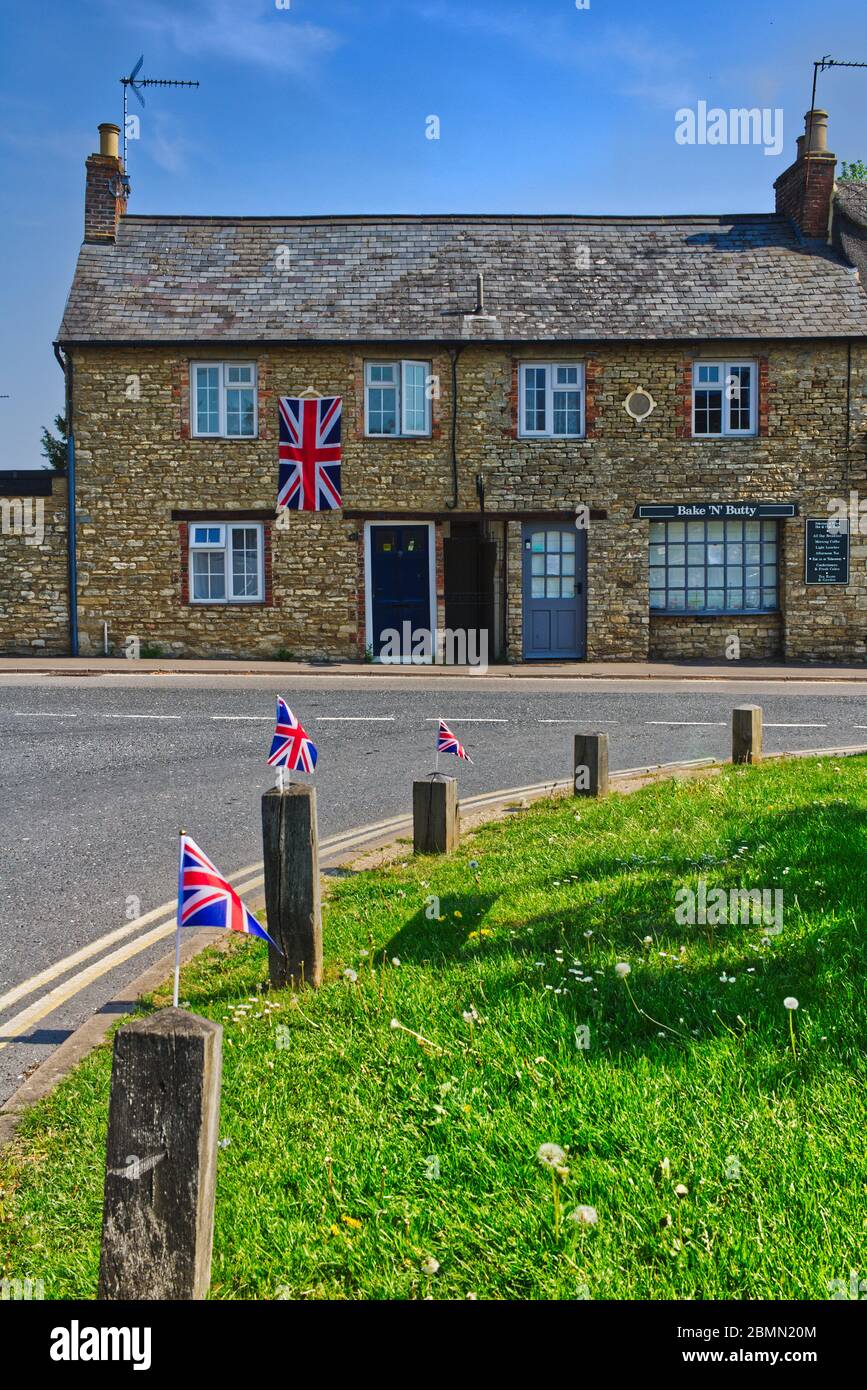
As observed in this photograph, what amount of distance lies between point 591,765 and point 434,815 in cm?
198

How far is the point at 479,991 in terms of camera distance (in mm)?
4715

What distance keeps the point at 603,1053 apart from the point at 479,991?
30.2 inches

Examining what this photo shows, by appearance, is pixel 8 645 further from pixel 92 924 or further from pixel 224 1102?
pixel 224 1102

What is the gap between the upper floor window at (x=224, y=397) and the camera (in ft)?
76.3

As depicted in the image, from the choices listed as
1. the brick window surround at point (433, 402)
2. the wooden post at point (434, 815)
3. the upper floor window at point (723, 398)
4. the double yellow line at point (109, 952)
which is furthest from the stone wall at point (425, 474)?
the wooden post at point (434, 815)

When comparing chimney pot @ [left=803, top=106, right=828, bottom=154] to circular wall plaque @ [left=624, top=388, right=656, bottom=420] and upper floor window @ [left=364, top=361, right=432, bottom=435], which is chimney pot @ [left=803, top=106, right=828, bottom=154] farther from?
upper floor window @ [left=364, top=361, right=432, bottom=435]

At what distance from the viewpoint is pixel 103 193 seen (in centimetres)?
2459

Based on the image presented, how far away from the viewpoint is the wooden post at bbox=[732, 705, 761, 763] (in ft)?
33.7

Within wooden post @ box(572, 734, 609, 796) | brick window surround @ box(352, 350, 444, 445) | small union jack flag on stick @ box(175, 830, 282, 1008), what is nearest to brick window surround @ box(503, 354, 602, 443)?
brick window surround @ box(352, 350, 444, 445)

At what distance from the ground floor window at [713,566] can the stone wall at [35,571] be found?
487 inches

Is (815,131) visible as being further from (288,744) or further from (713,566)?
(288,744)

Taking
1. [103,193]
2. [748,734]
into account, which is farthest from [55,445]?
[748,734]

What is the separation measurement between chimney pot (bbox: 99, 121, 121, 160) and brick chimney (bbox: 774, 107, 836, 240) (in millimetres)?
15022
